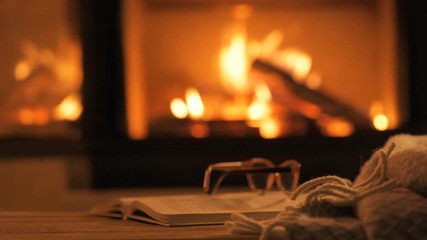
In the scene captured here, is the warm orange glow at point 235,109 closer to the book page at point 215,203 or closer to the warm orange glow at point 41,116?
the warm orange glow at point 41,116

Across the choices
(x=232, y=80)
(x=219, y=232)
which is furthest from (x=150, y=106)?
(x=219, y=232)

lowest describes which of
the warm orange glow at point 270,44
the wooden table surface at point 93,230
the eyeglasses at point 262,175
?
the wooden table surface at point 93,230

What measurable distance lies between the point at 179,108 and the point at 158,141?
0.14 meters

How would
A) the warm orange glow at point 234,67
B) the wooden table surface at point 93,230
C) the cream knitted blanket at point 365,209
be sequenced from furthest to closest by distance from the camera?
the warm orange glow at point 234,67 < the wooden table surface at point 93,230 < the cream knitted blanket at point 365,209

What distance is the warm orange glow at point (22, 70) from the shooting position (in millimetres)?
2486

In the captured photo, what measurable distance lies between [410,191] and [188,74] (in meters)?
1.74

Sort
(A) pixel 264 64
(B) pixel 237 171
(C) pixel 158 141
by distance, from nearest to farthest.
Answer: (B) pixel 237 171, (C) pixel 158 141, (A) pixel 264 64

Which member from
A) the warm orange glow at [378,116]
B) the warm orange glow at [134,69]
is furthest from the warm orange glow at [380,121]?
the warm orange glow at [134,69]

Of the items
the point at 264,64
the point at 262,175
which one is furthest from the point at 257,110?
the point at 262,175

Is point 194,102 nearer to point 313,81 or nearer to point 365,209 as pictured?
point 313,81

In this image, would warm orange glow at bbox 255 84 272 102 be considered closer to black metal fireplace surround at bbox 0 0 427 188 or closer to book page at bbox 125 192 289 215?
black metal fireplace surround at bbox 0 0 427 188

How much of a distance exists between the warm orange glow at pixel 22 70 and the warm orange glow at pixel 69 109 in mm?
132

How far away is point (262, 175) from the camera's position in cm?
128

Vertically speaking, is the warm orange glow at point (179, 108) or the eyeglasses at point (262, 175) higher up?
the warm orange glow at point (179, 108)
